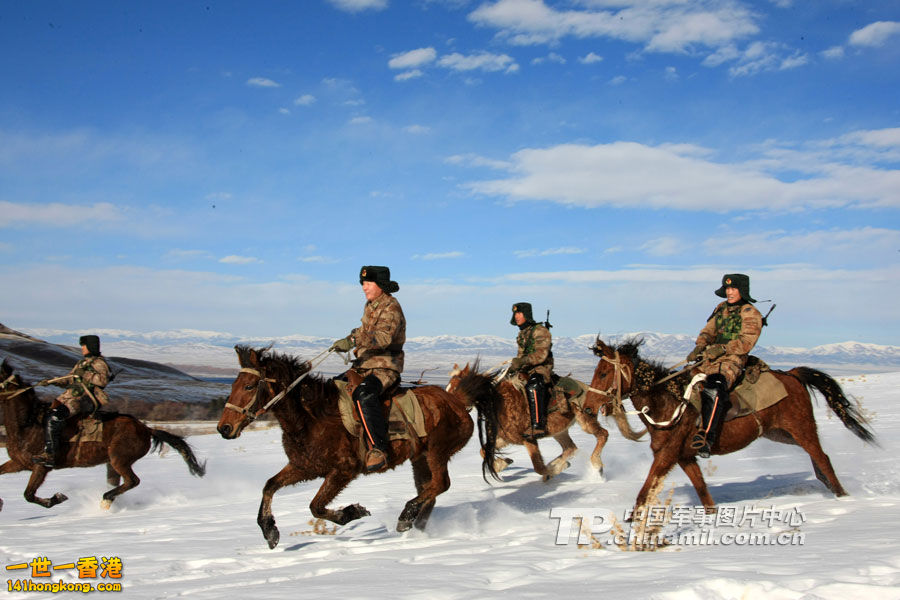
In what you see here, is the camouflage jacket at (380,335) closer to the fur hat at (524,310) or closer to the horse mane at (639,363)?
the horse mane at (639,363)

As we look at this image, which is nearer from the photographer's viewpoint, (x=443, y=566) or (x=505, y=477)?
(x=443, y=566)

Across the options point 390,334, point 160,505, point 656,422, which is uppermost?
point 390,334

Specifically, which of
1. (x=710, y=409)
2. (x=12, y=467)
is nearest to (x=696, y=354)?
(x=710, y=409)

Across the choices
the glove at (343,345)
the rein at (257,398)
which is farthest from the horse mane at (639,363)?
the rein at (257,398)

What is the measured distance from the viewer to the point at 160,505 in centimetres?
1105

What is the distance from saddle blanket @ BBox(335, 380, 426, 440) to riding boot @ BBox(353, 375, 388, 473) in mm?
130

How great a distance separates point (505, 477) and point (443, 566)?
627 centimetres

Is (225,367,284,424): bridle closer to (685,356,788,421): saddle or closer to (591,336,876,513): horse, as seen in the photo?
(591,336,876,513): horse

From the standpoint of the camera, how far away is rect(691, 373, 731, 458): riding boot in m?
7.53

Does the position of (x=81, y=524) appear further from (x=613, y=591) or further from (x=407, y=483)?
(x=613, y=591)

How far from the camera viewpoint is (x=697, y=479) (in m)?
7.61

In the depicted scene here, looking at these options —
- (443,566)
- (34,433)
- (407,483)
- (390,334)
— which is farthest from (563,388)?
(34,433)

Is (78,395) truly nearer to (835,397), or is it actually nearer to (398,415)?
(398,415)

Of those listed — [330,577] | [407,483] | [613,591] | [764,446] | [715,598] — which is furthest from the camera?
[764,446]
